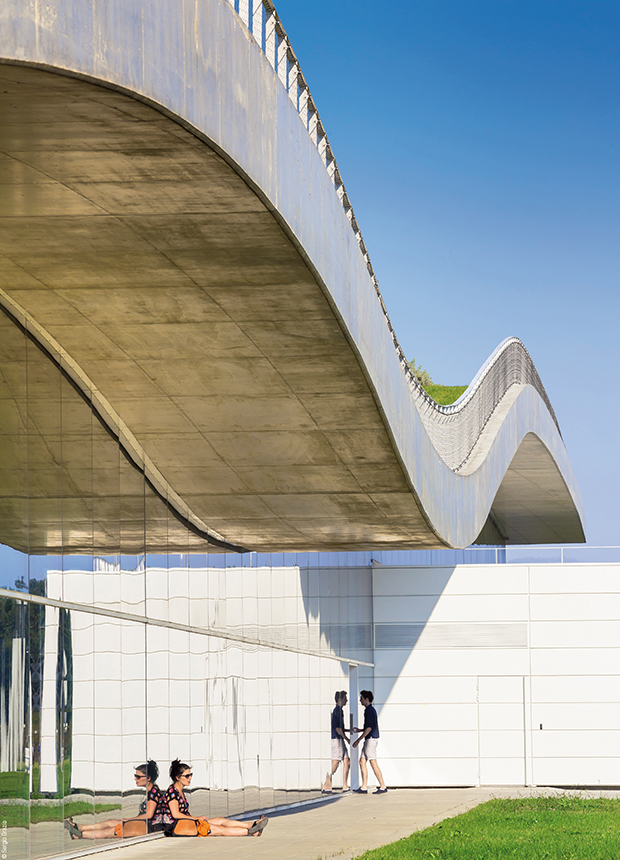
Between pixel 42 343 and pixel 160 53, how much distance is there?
19.5ft

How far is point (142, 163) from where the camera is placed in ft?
34.1

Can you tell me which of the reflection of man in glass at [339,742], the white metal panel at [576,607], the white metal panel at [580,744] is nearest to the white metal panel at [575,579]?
the white metal panel at [576,607]

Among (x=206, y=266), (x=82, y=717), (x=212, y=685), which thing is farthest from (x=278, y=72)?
(x=212, y=685)

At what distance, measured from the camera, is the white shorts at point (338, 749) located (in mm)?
27078

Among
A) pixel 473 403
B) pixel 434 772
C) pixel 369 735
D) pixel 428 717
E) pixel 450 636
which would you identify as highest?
pixel 473 403

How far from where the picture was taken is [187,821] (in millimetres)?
16469

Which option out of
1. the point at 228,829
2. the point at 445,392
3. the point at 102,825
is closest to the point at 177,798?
the point at 228,829

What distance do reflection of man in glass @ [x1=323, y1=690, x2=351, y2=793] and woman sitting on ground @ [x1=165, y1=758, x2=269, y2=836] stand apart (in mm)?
9506

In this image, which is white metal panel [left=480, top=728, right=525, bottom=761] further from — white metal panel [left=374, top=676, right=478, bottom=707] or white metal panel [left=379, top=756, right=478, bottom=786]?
white metal panel [left=374, top=676, right=478, bottom=707]

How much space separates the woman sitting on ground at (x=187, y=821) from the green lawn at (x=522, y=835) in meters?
1.99

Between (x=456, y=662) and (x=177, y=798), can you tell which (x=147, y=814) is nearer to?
(x=177, y=798)

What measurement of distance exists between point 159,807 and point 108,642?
286 centimetres

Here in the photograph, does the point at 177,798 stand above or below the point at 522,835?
above

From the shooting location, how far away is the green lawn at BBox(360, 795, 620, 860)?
45.2 ft
